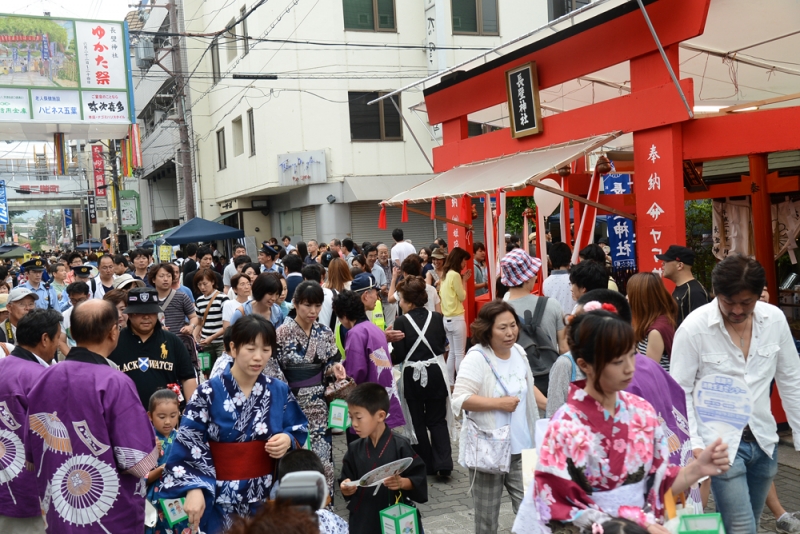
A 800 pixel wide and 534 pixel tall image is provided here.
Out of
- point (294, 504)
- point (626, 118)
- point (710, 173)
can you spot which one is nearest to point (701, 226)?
point (710, 173)

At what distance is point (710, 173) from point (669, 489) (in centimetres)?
887

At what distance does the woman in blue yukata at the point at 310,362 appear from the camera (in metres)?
5.36

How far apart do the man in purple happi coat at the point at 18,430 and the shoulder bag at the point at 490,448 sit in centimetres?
258

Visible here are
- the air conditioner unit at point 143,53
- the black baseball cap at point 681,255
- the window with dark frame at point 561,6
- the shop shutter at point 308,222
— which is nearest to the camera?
the black baseball cap at point 681,255

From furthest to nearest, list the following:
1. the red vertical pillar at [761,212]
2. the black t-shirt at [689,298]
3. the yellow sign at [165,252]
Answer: the yellow sign at [165,252] → the red vertical pillar at [761,212] → the black t-shirt at [689,298]

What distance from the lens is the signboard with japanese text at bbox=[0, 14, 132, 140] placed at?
15.1 m

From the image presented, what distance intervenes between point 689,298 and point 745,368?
1.90 meters

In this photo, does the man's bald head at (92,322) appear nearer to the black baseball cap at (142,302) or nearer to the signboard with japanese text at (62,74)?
the black baseball cap at (142,302)

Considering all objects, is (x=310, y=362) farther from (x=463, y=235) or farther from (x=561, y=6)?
(x=561, y=6)

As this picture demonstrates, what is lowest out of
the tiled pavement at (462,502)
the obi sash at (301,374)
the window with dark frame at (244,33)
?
the tiled pavement at (462,502)

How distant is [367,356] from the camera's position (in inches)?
231

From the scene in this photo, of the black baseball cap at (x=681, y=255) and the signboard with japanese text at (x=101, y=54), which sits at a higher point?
the signboard with japanese text at (x=101, y=54)

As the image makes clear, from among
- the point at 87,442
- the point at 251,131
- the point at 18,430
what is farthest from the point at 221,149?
the point at 87,442

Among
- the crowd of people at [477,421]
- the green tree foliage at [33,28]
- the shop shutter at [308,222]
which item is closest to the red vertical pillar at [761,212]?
the crowd of people at [477,421]
